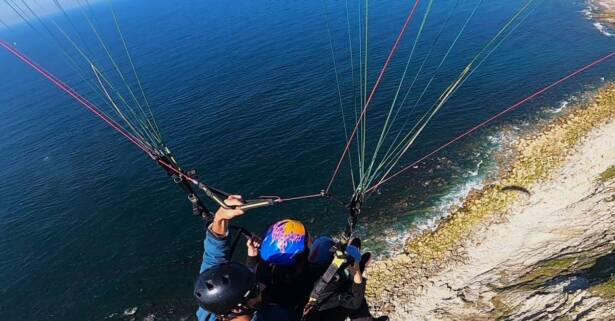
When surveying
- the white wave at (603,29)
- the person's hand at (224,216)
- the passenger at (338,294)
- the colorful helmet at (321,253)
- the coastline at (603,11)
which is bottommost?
the white wave at (603,29)

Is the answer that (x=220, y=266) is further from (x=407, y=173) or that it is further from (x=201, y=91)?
(x=201, y=91)

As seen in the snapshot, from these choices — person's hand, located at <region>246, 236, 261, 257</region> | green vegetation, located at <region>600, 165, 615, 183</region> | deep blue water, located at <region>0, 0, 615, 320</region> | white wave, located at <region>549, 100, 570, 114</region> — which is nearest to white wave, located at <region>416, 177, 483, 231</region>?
deep blue water, located at <region>0, 0, 615, 320</region>

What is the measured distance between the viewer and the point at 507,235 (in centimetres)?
2258

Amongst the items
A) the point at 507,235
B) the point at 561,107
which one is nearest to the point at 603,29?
the point at 561,107

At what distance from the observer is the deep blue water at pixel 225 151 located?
28062mm

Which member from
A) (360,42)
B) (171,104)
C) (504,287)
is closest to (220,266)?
(504,287)

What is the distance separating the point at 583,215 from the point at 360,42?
154ft

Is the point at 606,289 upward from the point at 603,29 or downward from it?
upward

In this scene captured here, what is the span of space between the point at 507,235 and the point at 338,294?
18529 mm

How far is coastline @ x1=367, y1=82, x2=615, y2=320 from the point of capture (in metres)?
18.6

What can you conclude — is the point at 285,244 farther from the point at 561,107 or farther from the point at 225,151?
the point at 561,107

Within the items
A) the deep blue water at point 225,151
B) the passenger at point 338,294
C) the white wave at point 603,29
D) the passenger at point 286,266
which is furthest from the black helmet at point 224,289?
the white wave at point 603,29

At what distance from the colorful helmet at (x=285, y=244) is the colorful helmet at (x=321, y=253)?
90cm

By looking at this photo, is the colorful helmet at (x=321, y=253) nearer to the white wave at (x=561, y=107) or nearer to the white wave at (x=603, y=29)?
the white wave at (x=561, y=107)
